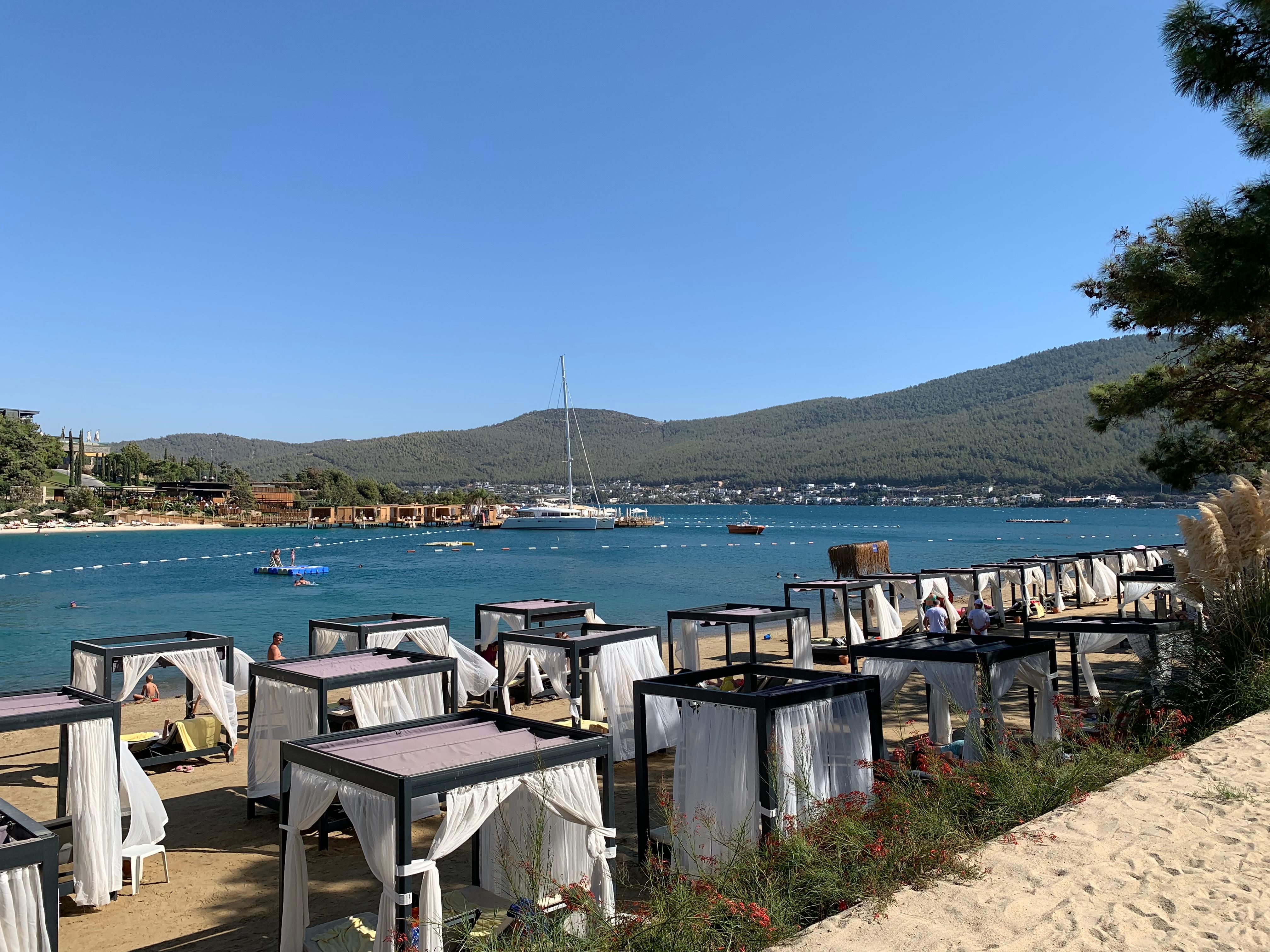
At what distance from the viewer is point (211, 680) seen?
1176 cm

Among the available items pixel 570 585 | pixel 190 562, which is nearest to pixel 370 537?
pixel 190 562

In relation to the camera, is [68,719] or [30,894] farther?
[68,719]

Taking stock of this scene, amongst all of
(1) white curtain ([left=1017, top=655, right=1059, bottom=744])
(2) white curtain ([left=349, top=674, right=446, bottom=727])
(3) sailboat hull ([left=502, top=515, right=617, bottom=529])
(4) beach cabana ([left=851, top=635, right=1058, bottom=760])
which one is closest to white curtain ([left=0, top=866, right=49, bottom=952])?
(2) white curtain ([left=349, top=674, right=446, bottom=727])

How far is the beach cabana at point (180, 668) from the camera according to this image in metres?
11.1

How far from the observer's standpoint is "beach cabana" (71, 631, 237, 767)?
11.1 metres

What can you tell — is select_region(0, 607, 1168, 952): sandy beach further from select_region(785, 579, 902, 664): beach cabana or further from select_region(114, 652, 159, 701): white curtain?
select_region(785, 579, 902, 664): beach cabana

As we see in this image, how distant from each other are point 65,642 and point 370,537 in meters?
67.0

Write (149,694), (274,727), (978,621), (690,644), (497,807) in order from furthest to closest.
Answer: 1. (149,694)
2. (978,621)
3. (690,644)
4. (274,727)
5. (497,807)

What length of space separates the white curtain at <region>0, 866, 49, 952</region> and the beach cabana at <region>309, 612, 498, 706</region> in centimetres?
856

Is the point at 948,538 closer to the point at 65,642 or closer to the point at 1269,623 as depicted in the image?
the point at 65,642

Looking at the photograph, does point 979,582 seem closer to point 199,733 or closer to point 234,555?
point 199,733

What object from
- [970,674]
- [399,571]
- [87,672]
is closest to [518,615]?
[87,672]

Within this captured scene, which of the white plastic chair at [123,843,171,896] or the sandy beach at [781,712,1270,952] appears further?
the white plastic chair at [123,843,171,896]

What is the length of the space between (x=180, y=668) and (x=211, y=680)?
491mm
